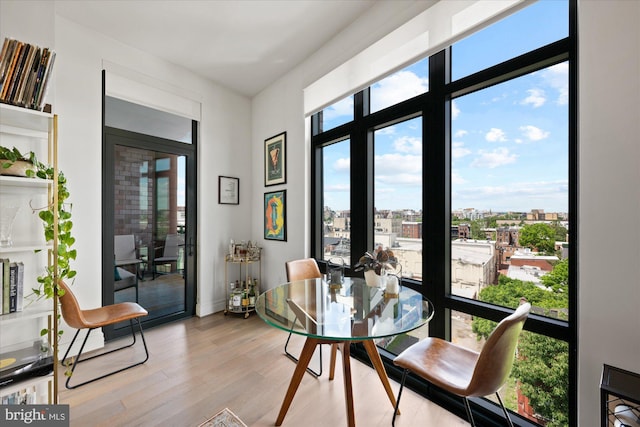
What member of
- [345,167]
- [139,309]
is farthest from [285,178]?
[139,309]

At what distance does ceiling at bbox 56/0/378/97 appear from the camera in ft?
7.41

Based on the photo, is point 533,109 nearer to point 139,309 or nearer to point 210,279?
point 139,309

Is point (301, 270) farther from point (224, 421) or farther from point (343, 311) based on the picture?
point (224, 421)

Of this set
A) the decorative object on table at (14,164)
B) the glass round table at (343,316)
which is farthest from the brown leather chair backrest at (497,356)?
the decorative object on table at (14,164)

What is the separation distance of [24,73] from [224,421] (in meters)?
2.44

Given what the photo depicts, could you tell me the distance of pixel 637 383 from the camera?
3.50 feet

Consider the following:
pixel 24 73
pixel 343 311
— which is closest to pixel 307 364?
pixel 343 311

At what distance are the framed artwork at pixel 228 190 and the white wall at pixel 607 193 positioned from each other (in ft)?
11.3

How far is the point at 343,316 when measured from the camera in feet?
4.93

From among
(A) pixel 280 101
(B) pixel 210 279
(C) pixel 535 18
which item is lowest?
(B) pixel 210 279

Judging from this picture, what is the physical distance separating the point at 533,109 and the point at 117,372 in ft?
11.6

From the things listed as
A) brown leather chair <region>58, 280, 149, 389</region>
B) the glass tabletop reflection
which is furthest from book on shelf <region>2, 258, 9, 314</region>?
the glass tabletop reflection

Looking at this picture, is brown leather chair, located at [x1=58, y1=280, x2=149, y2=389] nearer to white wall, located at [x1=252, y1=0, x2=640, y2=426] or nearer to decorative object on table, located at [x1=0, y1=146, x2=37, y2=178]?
decorative object on table, located at [x1=0, y1=146, x2=37, y2=178]

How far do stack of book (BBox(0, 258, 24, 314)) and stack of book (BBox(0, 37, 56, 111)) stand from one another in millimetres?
1004
